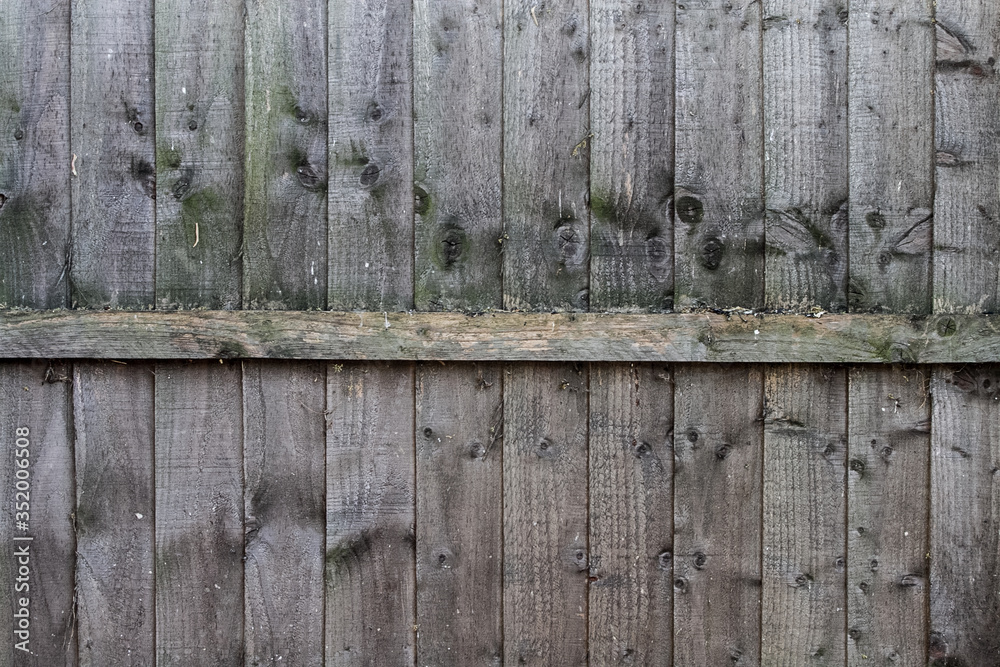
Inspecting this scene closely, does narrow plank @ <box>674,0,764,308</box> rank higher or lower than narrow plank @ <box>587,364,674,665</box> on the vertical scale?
higher

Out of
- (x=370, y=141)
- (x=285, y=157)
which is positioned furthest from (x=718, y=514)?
(x=285, y=157)

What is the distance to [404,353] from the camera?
5.10ft

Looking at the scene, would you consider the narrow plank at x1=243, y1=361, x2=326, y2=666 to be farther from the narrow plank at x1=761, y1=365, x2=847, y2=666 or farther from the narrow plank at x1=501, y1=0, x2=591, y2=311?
the narrow plank at x1=761, y1=365, x2=847, y2=666

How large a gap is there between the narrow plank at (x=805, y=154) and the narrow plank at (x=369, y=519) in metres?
0.96

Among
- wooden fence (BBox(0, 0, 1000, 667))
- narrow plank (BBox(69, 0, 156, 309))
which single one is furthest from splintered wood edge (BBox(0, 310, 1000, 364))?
narrow plank (BBox(69, 0, 156, 309))

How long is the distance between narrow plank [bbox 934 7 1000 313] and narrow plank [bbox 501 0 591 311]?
0.84 metres

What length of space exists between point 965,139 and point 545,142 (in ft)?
3.27

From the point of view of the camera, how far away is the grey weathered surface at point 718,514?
1.60 metres

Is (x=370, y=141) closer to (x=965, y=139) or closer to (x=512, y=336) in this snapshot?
(x=512, y=336)

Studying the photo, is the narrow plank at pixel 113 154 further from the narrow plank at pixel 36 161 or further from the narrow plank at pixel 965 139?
the narrow plank at pixel 965 139

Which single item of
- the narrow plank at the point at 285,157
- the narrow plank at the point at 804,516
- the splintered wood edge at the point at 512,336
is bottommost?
the narrow plank at the point at 804,516

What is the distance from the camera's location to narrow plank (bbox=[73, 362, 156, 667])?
1.63m

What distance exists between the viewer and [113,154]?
1619 mm

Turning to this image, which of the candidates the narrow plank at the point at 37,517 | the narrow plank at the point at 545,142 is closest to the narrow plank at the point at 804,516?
the narrow plank at the point at 545,142
